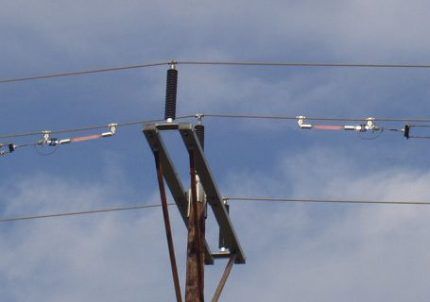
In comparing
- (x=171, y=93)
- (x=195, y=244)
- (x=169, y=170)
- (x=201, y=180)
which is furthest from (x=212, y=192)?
(x=171, y=93)

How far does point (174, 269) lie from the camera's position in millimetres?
11008

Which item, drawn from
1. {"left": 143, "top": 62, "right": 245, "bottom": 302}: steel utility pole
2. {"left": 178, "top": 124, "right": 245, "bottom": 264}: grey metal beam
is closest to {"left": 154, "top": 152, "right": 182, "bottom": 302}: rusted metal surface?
{"left": 143, "top": 62, "right": 245, "bottom": 302}: steel utility pole

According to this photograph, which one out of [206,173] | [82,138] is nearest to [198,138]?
[206,173]

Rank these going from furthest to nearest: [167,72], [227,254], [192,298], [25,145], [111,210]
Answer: [111,210]
[25,145]
[227,254]
[167,72]
[192,298]

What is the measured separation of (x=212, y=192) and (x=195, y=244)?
955 millimetres

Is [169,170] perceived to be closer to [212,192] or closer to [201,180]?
[201,180]

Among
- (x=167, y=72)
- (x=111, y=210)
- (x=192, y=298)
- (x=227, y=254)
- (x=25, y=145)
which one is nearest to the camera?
(x=192, y=298)

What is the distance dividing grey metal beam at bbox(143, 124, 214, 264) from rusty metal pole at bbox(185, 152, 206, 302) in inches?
10.8

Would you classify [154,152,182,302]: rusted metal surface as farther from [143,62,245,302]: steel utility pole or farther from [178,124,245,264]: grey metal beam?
[178,124,245,264]: grey metal beam

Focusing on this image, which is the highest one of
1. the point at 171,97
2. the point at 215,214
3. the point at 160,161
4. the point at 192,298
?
the point at 171,97

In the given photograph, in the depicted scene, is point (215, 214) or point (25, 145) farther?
point (25, 145)

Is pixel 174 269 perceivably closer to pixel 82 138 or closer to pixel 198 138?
pixel 198 138

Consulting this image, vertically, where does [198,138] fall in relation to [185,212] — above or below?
above

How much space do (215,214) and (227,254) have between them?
0.95m
